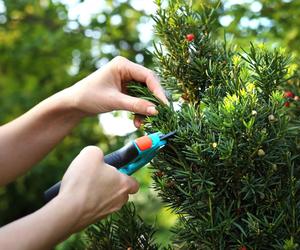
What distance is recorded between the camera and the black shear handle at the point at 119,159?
114 centimetres

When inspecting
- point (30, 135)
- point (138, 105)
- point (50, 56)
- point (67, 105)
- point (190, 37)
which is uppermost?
point (190, 37)

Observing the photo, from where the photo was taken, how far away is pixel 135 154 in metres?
1.14

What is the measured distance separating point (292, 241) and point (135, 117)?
19.2 inches

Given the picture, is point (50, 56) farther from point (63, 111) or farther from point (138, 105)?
point (138, 105)

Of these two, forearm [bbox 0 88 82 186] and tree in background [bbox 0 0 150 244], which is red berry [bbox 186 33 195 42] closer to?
forearm [bbox 0 88 82 186]

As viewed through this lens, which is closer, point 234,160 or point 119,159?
point 234,160

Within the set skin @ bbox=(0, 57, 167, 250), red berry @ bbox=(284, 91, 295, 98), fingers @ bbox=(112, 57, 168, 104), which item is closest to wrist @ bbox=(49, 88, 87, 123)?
skin @ bbox=(0, 57, 167, 250)

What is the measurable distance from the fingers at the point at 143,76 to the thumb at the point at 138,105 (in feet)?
0.15

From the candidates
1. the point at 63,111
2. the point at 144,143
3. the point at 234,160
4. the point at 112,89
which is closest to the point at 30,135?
the point at 63,111

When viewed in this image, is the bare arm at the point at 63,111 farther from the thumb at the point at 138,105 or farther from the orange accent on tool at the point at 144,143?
the orange accent on tool at the point at 144,143

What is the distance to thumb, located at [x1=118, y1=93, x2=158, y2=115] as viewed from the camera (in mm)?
1145

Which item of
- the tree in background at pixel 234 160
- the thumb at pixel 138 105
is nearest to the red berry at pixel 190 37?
the tree in background at pixel 234 160

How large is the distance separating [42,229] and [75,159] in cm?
18

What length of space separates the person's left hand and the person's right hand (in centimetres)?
17
